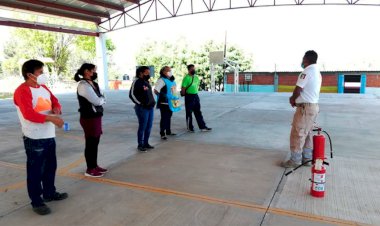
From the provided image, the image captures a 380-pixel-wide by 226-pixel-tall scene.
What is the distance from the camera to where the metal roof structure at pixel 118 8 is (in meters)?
19.4

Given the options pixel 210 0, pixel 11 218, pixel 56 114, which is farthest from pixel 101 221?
pixel 210 0

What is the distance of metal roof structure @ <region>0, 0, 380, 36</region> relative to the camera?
1941 cm

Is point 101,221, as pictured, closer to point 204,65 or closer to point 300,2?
point 300,2

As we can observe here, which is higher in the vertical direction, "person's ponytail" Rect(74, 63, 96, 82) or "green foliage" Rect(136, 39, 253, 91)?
"green foliage" Rect(136, 39, 253, 91)

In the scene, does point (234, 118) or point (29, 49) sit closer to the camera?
point (234, 118)

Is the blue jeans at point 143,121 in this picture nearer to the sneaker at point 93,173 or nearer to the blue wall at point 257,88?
the sneaker at point 93,173

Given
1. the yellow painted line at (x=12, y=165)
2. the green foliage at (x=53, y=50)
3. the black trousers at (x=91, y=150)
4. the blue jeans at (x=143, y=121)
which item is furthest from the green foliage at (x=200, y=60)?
the black trousers at (x=91, y=150)

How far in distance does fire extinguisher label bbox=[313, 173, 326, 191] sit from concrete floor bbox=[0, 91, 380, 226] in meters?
0.16

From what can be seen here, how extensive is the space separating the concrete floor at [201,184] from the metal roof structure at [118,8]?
14.5 metres

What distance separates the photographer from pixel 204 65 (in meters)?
42.1

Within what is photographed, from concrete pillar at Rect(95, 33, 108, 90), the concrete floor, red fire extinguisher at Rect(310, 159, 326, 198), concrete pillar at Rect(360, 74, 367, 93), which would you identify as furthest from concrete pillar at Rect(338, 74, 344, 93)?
red fire extinguisher at Rect(310, 159, 326, 198)

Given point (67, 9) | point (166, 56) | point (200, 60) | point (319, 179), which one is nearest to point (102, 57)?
point (67, 9)

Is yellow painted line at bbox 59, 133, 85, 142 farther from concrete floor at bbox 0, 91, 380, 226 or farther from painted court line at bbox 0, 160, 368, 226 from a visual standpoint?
painted court line at bbox 0, 160, 368, 226

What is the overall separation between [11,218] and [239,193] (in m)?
2.71
